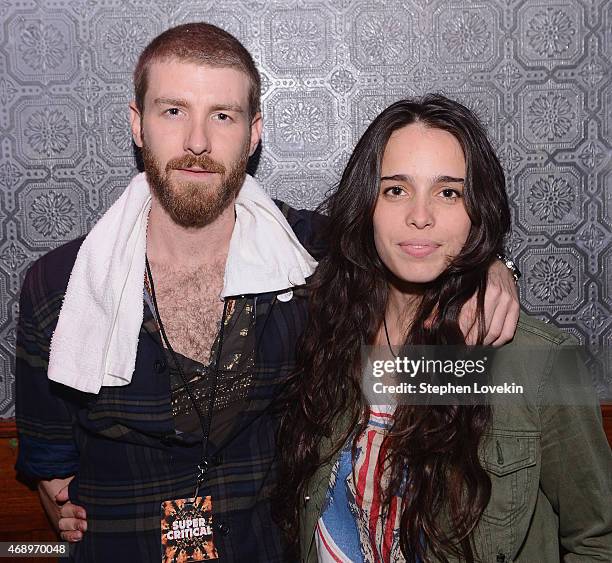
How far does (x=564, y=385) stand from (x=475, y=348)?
0.20m

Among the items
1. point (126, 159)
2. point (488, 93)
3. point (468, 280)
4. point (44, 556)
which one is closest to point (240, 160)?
point (126, 159)

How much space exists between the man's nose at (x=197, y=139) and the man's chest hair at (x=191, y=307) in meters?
0.33

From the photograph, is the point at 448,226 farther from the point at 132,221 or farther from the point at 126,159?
the point at 126,159

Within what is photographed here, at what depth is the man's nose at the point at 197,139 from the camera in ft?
5.37

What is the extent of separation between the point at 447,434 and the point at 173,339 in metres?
0.73

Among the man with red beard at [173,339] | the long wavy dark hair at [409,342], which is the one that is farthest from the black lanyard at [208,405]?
the long wavy dark hair at [409,342]

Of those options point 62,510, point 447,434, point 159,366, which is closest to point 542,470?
point 447,434

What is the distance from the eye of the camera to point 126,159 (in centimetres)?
205

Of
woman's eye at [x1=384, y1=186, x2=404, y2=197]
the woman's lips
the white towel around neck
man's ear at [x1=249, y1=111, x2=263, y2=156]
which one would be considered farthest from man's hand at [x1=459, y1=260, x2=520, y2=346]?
man's ear at [x1=249, y1=111, x2=263, y2=156]

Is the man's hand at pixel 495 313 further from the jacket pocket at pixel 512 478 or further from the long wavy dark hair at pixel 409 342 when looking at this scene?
the jacket pocket at pixel 512 478

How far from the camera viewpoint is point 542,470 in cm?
143

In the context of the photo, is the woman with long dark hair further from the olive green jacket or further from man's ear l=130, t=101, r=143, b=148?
man's ear l=130, t=101, r=143, b=148

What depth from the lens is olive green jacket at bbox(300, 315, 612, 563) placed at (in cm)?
137

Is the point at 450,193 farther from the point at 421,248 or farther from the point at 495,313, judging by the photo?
the point at 495,313
